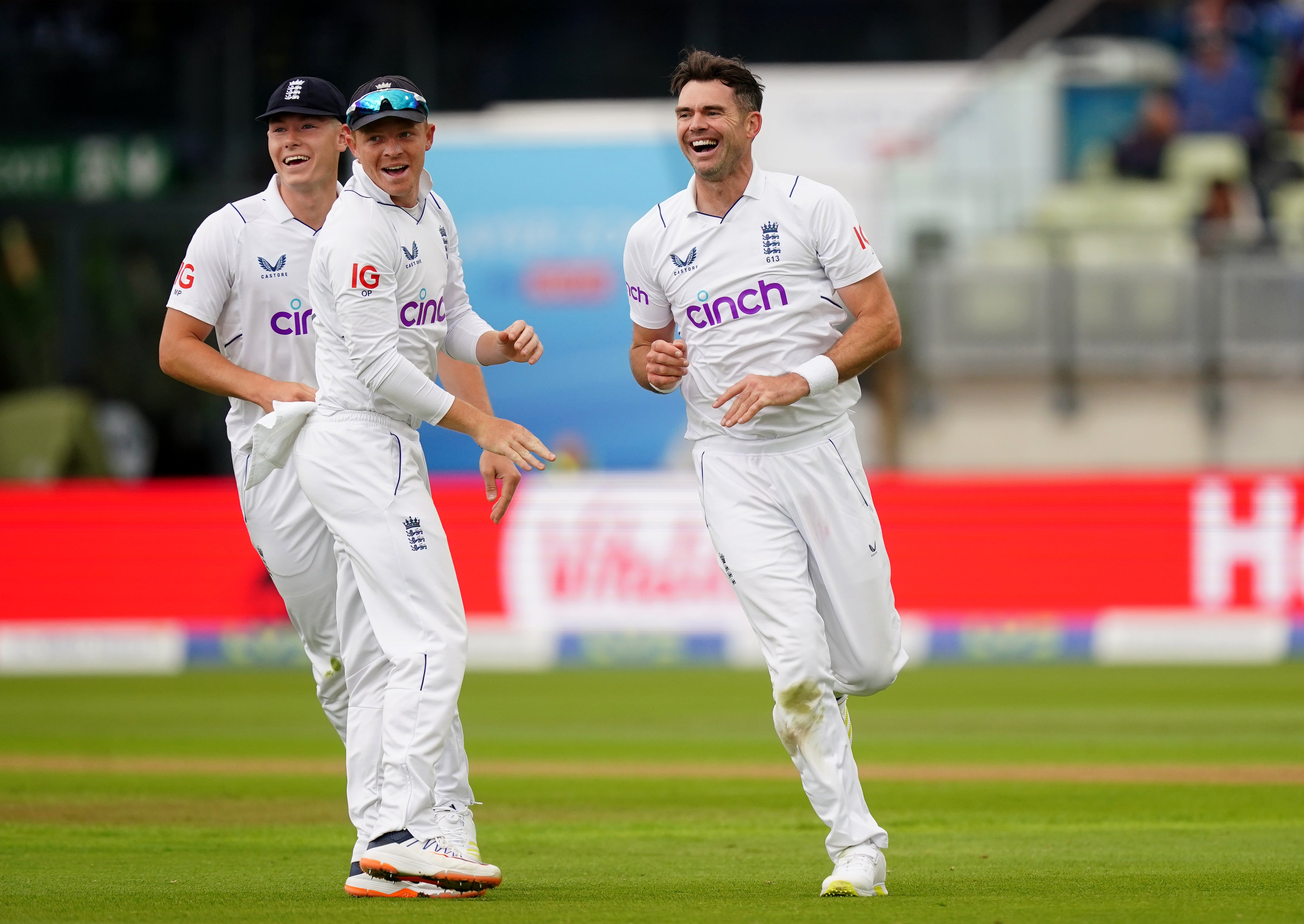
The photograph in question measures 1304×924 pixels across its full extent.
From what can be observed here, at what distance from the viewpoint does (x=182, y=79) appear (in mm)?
22625

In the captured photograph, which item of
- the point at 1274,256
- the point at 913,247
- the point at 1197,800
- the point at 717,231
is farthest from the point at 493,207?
the point at 717,231

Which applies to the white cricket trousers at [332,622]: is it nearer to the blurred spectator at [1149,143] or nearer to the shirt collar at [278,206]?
the shirt collar at [278,206]

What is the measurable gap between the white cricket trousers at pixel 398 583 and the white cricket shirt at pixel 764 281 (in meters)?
0.99

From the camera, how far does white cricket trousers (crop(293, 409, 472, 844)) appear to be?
5.43 m

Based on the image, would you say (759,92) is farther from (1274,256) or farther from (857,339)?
(1274,256)

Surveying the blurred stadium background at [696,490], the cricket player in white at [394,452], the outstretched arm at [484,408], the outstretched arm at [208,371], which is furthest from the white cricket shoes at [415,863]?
the outstretched arm at [208,371]

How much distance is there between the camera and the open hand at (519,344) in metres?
5.75

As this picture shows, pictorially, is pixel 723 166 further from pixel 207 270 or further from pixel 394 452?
pixel 207 270

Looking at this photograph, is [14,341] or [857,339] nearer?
[857,339]

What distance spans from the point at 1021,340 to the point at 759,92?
12.3m

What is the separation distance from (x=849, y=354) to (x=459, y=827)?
198 centimetres

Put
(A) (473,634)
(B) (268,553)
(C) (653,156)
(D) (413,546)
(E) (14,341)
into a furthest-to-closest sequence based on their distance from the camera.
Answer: (E) (14,341) < (C) (653,156) < (A) (473,634) < (B) (268,553) < (D) (413,546)

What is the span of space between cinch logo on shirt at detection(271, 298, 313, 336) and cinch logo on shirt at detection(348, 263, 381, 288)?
0.77 meters

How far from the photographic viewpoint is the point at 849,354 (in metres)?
5.65
